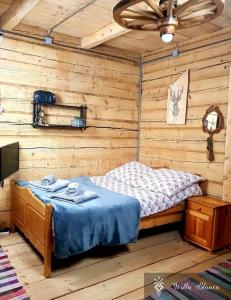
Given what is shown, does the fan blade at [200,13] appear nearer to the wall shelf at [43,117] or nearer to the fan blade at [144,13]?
the fan blade at [144,13]

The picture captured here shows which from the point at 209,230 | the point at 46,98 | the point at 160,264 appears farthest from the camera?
the point at 46,98

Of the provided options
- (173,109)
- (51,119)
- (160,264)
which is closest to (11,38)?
(51,119)

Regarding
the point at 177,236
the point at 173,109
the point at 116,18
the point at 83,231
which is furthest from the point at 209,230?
the point at 116,18

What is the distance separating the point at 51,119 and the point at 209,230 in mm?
2441

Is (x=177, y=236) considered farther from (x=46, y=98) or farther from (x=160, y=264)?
(x=46, y=98)

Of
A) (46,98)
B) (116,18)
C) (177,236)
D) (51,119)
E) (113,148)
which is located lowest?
(177,236)

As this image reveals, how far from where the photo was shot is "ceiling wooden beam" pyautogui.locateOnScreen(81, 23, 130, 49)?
3.15 m

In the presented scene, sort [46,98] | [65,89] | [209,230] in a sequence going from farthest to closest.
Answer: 1. [65,89]
2. [46,98]
3. [209,230]

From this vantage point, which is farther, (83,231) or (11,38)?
(11,38)

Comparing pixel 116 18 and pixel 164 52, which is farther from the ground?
pixel 164 52

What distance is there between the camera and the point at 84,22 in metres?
3.27

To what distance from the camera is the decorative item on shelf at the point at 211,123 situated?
332 centimetres

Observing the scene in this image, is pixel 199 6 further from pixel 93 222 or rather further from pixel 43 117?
pixel 43 117

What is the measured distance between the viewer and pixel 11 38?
337cm
